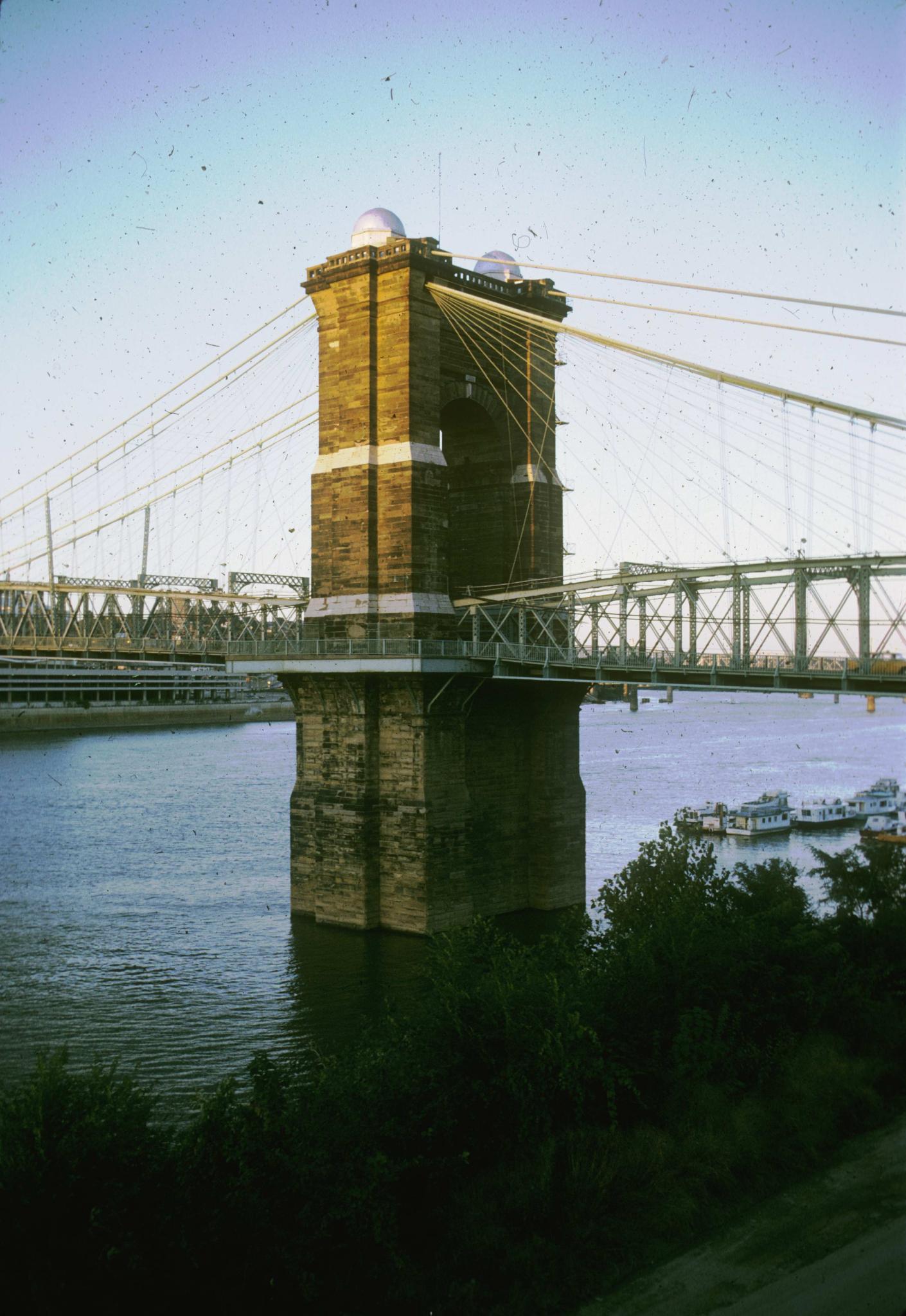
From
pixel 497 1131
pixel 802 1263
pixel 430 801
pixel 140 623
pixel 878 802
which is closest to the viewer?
pixel 802 1263

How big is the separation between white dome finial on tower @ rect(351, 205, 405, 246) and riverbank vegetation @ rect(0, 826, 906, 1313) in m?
18.0

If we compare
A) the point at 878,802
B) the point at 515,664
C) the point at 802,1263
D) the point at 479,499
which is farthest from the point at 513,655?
the point at 878,802

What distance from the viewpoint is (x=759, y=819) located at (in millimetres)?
47812

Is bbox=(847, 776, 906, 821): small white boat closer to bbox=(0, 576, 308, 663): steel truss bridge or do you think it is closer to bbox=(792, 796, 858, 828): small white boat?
bbox=(792, 796, 858, 828): small white boat

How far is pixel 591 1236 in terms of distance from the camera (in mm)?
12492

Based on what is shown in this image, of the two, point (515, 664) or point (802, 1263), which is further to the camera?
point (515, 664)

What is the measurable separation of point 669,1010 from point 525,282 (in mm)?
21086

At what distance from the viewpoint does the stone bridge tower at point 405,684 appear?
28.1 metres

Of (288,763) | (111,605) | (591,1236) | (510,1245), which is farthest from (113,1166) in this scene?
(288,763)

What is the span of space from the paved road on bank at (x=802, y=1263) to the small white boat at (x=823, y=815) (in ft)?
117

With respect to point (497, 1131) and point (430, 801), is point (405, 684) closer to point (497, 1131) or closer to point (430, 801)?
point (430, 801)

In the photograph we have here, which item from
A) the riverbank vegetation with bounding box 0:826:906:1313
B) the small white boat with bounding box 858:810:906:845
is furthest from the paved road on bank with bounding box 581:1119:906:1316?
the small white boat with bounding box 858:810:906:845

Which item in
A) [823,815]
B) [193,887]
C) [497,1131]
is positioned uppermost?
[497,1131]

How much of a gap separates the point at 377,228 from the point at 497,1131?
892 inches
